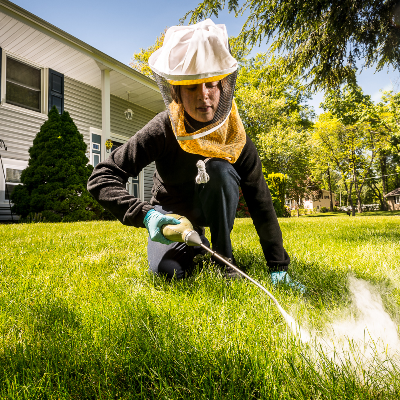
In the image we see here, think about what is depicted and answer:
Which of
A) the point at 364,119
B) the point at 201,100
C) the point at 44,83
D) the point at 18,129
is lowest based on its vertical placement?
the point at 201,100

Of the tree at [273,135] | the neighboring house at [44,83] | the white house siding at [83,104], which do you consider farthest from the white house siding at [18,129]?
the tree at [273,135]

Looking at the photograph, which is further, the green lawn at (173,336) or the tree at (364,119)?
the tree at (364,119)

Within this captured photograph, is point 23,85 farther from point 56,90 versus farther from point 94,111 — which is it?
point 94,111

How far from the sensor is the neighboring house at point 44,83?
7062 millimetres

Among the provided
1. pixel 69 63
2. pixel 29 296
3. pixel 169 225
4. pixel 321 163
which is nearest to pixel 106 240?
pixel 29 296

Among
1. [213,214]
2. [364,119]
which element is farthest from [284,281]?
[364,119]

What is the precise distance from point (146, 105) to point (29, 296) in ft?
34.6

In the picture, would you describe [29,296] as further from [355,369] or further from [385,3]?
[385,3]

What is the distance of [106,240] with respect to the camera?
3.59 meters

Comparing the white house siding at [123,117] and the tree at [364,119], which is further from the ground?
the tree at [364,119]

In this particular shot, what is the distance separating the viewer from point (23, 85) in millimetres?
7746

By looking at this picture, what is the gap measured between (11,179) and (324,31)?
7202 mm

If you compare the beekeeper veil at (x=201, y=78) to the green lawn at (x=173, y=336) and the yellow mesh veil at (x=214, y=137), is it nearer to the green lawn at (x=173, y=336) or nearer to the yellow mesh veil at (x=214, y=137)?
the yellow mesh veil at (x=214, y=137)

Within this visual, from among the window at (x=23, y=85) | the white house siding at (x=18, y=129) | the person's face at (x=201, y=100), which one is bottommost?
the person's face at (x=201, y=100)
